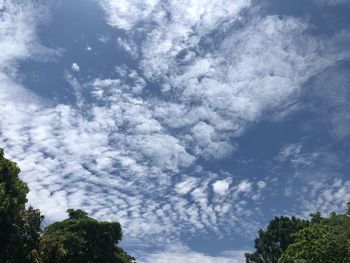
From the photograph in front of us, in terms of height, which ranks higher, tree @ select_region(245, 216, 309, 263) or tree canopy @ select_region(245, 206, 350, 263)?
tree @ select_region(245, 216, 309, 263)

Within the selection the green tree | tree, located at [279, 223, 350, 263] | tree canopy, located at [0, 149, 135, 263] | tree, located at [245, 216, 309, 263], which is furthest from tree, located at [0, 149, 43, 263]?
tree, located at [245, 216, 309, 263]

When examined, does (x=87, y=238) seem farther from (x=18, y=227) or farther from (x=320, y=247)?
(x=320, y=247)

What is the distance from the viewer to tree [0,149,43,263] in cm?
2708

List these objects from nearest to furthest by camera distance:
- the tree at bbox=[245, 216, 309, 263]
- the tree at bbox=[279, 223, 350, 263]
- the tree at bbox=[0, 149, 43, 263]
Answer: the tree at bbox=[0, 149, 43, 263], the tree at bbox=[279, 223, 350, 263], the tree at bbox=[245, 216, 309, 263]

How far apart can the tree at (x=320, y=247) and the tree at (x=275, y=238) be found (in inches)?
666

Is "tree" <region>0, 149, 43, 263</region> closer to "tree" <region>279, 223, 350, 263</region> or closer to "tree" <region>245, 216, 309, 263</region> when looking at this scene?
"tree" <region>279, 223, 350, 263</region>

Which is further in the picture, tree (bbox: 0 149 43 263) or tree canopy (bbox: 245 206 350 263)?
tree canopy (bbox: 245 206 350 263)

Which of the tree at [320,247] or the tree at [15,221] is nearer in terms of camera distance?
the tree at [15,221]

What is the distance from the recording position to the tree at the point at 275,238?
167 feet

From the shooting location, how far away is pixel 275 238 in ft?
170

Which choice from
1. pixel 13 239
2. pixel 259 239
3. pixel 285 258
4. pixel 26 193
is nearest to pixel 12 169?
pixel 26 193

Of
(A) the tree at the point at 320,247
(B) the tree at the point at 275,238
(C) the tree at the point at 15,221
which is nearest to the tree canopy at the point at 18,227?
(C) the tree at the point at 15,221

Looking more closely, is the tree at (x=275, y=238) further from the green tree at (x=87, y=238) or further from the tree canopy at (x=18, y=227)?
the tree canopy at (x=18, y=227)

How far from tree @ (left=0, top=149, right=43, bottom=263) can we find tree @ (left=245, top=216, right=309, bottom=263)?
106 feet
